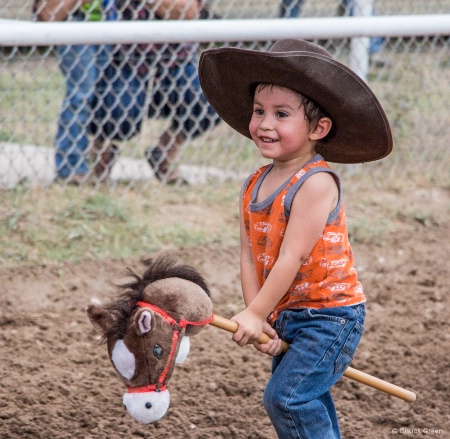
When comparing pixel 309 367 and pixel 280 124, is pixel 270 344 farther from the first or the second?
pixel 280 124

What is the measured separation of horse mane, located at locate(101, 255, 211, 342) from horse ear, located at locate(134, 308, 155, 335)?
0.07 meters

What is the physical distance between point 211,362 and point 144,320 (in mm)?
1403

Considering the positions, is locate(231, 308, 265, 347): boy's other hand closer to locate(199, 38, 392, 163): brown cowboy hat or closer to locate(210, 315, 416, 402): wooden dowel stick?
locate(210, 315, 416, 402): wooden dowel stick

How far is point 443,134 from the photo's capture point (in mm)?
6211

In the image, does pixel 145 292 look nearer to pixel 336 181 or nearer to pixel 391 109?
pixel 336 181

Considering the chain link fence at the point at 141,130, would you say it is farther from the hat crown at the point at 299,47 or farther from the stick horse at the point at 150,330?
the stick horse at the point at 150,330

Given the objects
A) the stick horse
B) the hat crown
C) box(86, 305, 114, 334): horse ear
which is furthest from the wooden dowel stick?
the hat crown

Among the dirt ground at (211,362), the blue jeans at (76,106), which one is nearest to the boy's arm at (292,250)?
the dirt ground at (211,362)

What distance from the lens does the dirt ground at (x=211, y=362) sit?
2943 millimetres

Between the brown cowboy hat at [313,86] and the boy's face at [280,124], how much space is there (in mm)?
38

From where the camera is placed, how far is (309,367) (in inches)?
91.7

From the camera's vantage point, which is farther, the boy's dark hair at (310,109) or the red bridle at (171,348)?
the boy's dark hair at (310,109)

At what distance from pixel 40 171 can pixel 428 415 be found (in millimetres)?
2948

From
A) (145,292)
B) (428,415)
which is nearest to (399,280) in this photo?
(428,415)
